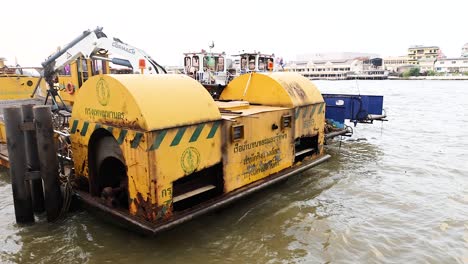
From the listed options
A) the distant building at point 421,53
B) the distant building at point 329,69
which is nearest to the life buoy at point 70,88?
the distant building at point 329,69

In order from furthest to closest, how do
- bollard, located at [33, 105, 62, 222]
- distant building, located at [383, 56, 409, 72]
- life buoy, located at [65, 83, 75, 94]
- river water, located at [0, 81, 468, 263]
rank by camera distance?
distant building, located at [383, 56, 409, 72]
life buoy, located at [65, 83, 75, 94]
bollard, located at [33, 105, 62, 222]
river water, located at [0, 81, 468, 263]

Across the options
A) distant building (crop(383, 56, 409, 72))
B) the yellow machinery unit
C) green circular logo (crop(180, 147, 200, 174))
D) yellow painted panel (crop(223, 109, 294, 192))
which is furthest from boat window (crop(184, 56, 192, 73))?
distant building (crop(383, 56, 409, 72))

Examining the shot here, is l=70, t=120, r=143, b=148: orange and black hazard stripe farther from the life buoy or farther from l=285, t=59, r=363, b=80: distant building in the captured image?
l=285, t=59, r=363, b=80: distant building

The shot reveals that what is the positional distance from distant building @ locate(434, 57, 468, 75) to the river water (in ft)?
376

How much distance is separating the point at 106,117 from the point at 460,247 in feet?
16.1

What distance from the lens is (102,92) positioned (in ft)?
13.8

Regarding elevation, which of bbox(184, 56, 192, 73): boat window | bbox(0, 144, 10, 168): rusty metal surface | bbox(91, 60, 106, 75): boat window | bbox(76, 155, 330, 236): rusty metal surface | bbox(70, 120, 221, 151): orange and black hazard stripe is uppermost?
bbox(184, 56, 192, 73): boat window

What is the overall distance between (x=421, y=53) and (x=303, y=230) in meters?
136

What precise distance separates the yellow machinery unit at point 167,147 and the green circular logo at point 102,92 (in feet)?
0.04

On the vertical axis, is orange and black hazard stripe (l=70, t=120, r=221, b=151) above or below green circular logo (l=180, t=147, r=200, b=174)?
above

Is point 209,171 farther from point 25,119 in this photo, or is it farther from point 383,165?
point 383,165

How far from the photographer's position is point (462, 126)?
48.8 ft

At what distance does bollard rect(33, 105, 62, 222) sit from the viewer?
4.59m

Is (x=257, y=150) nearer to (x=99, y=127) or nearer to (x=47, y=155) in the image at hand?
(x=99, y=127)
